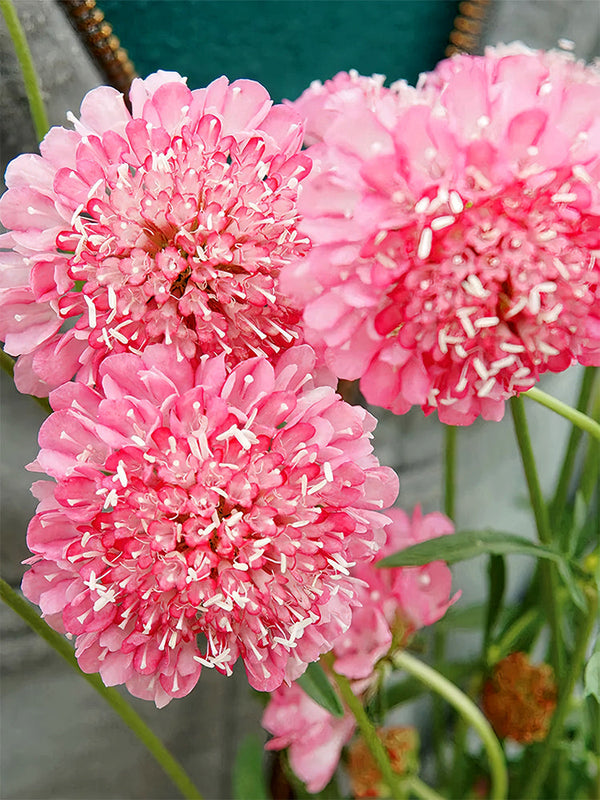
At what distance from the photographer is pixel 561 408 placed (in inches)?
12.5

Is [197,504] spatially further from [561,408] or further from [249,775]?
[249,775]

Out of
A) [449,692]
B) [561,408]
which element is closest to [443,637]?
[449,692]

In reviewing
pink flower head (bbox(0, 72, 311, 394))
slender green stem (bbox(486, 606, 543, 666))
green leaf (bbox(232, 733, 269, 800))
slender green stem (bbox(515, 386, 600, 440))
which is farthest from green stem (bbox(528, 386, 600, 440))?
green leaf (bbox(232, 733, 269, 800))

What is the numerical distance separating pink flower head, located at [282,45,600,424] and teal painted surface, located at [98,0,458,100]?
8.9 inches

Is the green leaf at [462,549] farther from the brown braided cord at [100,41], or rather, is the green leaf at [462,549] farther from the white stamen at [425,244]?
the brown braided cord at [100,41]

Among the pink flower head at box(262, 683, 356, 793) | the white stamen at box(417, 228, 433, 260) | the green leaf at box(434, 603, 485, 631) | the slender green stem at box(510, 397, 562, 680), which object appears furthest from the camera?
the green leaf at box(434, 603, 485, 631)

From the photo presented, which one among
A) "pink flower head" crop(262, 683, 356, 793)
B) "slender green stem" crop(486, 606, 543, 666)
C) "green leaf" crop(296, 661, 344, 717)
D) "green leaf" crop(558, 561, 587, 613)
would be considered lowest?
"pink flower head" crop(262, 683, 356, 793)

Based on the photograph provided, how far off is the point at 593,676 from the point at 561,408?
0.10 m

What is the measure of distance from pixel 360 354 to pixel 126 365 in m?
0.08

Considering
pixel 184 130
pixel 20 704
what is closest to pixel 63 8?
pixel 184 130

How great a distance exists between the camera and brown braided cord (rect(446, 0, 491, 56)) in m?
0.49

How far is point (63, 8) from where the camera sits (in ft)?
1.29

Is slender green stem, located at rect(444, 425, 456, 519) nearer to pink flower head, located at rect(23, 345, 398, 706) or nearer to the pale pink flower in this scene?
the pale pink flower

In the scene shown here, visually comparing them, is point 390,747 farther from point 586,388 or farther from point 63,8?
point 63,8
